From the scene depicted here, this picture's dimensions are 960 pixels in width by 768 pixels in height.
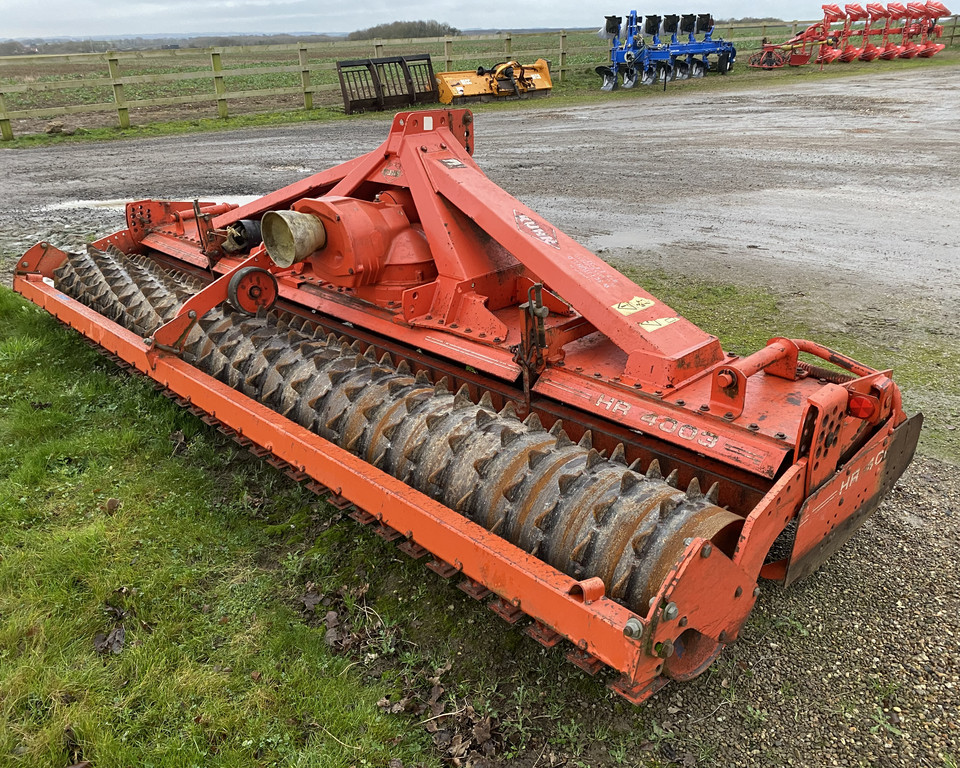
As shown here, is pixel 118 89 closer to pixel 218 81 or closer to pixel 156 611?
pixel 218 81

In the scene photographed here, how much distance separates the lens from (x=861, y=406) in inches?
114

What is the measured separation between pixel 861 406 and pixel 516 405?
1.60m

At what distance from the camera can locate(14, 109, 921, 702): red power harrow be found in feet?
8.57

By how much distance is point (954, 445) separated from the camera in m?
4.31

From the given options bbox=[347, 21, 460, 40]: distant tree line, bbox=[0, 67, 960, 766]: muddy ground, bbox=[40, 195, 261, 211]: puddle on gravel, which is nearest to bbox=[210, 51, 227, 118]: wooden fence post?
bbox=[0, 67, 960, 766]: muddy ground

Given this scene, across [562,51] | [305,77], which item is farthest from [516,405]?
[562,51]

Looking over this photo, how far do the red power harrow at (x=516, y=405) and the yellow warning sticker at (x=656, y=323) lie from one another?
0.05 ft

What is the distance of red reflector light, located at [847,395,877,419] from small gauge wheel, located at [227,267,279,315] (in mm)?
3250

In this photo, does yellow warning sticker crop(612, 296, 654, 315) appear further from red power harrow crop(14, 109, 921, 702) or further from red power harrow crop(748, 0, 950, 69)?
red power harrow crop(748, 0, 950, 69)

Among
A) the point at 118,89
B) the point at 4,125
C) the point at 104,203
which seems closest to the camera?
the point at 104,203

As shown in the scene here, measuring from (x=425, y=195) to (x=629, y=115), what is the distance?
587 inches

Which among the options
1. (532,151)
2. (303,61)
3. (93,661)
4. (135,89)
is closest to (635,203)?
(532,151)

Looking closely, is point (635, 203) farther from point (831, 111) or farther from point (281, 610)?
point (831, 111)

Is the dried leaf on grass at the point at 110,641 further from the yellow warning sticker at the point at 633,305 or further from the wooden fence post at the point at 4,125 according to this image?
the wooden fence post at the point at 4,125
